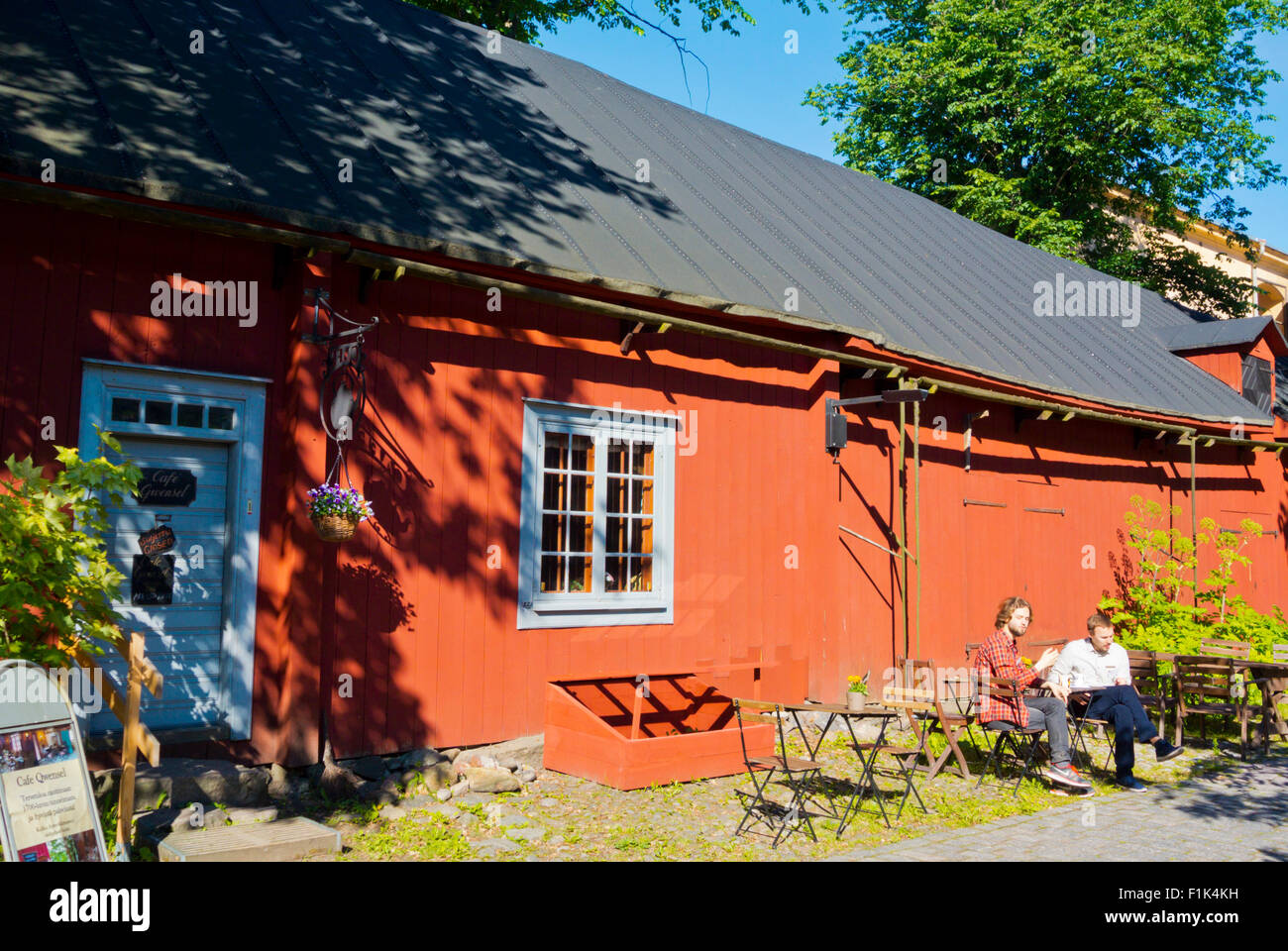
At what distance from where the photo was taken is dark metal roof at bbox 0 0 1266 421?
23.8ft

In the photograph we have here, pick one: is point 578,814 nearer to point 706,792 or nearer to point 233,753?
point 706,792

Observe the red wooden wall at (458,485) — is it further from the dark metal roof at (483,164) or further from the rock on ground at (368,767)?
the dark metal roof at (483,164)

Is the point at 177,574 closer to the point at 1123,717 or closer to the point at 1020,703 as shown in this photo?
the point at 1020,703

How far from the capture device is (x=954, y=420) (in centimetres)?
1285

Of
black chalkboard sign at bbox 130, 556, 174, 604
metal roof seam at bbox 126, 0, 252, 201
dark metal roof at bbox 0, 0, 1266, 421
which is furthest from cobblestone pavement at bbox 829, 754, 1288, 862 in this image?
metal roof seam at bbox 126, 0, 252, 201

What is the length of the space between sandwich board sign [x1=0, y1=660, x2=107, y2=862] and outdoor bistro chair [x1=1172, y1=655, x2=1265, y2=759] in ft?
29.4

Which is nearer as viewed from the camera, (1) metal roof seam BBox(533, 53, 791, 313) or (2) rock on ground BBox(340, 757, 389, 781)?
(2) rock on ground BBox(340, 757, 389, 781)

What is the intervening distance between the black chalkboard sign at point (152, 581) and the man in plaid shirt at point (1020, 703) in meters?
5.89

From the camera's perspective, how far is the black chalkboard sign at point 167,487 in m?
7.00

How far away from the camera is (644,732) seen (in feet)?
29.9

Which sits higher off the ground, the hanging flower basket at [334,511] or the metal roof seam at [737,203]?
the metal roof seam at [737,203]

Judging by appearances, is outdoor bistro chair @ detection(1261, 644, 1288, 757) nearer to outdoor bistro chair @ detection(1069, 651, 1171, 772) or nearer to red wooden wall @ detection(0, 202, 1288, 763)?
outdoor bistro chair @ detection(1069, 651, 1171, 772)

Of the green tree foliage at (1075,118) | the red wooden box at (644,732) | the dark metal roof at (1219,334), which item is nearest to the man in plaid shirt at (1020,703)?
the red wooden box at (644,732)

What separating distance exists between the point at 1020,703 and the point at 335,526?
5194 millimetres
